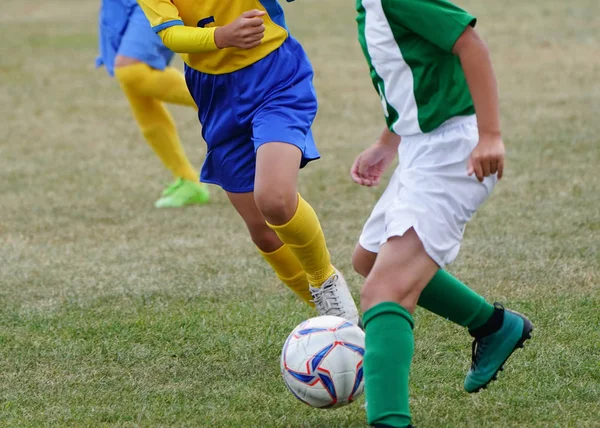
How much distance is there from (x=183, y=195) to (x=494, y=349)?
3.57m

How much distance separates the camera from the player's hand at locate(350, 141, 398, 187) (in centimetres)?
300

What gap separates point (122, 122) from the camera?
9.13 metres

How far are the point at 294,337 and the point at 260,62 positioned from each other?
1009 mm

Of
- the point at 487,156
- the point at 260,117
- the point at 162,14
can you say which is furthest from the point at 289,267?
the point at 487,156

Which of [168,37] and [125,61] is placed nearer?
[168,37]

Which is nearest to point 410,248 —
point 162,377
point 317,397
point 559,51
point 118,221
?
point 317,397

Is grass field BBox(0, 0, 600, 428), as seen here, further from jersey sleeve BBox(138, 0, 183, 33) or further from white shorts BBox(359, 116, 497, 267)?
jersey sleeve BBox(138, 0, 183, 33)

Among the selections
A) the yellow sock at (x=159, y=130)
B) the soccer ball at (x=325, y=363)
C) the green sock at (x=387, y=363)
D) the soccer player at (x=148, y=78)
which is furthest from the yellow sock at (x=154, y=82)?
the green sock at (x=387, y=363)

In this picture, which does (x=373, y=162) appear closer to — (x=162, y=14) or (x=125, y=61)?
(x=162, y=14)

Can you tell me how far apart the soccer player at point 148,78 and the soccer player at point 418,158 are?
134 inches

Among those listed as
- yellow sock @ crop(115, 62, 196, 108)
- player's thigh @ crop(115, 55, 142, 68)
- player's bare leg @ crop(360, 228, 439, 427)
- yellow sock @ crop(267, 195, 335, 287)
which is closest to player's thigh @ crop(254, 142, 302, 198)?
yellow sock @ crop(267, 195, 335, 287)

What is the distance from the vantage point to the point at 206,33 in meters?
3.29

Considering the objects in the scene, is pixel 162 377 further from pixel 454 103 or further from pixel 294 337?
pixel 454 103

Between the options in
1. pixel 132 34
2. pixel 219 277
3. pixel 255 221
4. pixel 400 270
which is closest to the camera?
pixel 400 270
